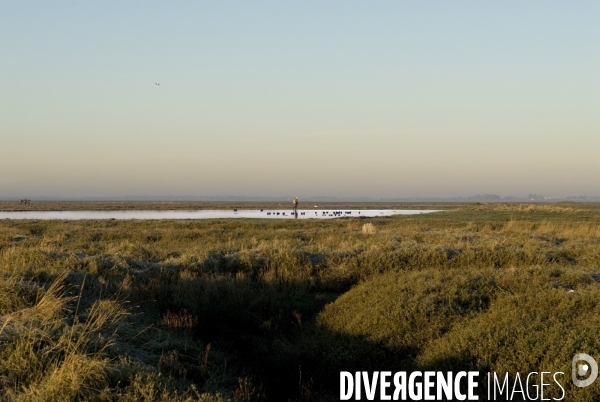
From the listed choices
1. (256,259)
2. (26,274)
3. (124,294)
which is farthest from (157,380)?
(256,259)

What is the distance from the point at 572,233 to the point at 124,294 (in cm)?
2511

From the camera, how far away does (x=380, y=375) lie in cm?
873

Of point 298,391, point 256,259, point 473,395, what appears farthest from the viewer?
point 256,259

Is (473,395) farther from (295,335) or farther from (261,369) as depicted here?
(295,335)

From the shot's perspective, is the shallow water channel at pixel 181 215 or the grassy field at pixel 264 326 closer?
the grassy field at pixel 264 326

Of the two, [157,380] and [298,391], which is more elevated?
[157,380]

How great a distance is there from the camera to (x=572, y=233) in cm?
2903

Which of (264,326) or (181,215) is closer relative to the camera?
(264,326)

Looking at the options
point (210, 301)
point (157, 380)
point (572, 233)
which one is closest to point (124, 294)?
point (210, 301)

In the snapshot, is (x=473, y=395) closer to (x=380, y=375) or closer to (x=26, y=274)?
(x=380, y=375)

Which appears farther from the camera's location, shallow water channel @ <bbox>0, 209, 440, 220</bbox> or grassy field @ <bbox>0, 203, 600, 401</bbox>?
shallow water channel @ <bbox>0, 209, 440, 220</bbox>

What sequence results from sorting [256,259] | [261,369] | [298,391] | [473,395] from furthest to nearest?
1. [256,259]
2. [261,369]
3. [298,391]
4. [473,395]

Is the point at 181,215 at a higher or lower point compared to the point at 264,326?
higher

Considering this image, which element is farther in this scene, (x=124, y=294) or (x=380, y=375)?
(x=124, y=294)
